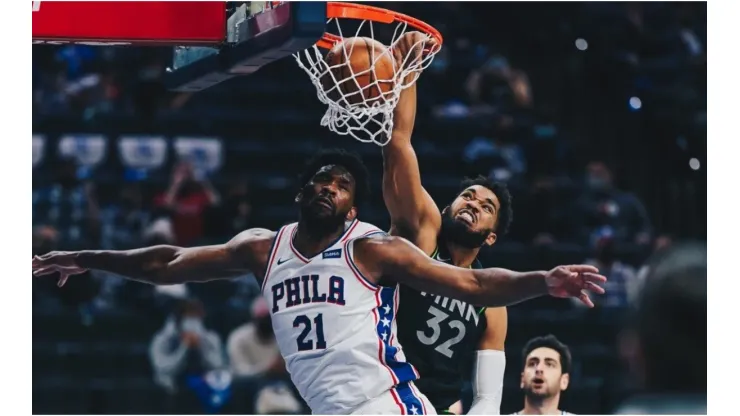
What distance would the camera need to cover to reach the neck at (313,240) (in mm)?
4953

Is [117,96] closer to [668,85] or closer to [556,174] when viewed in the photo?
[556,174]

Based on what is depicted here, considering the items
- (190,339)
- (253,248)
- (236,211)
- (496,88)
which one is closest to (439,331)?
(253,248)

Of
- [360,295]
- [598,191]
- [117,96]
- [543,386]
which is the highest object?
[117,96]

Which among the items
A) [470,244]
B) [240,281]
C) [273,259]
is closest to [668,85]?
[240,281]

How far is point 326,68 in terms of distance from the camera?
205 inches

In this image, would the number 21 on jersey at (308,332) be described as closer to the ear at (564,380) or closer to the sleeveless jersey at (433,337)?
the sleeveless jersey at (433,337)

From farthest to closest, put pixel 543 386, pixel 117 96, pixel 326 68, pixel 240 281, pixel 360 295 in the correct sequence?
1. pixel 117 96
2. pixel 240 281
3. pixel 543 386
4. pixel 326 68
5. pixel 360 295

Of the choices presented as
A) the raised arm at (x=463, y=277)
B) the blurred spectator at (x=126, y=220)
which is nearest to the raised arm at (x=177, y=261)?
the raised arm at (x=463, y=277)

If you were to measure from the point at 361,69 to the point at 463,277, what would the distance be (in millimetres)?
1072

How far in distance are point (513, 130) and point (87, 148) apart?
151 inches

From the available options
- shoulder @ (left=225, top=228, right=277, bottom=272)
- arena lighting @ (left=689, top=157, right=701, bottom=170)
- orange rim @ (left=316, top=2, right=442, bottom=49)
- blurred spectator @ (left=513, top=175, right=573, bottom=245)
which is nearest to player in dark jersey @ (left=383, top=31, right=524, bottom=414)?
orange rim @ (left=316, top=2, right=442, bottom=49)

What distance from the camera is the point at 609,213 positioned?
1057cm

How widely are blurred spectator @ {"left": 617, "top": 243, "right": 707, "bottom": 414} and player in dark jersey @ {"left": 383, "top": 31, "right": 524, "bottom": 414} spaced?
3619 millimetres

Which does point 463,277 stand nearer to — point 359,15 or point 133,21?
point 359,15
